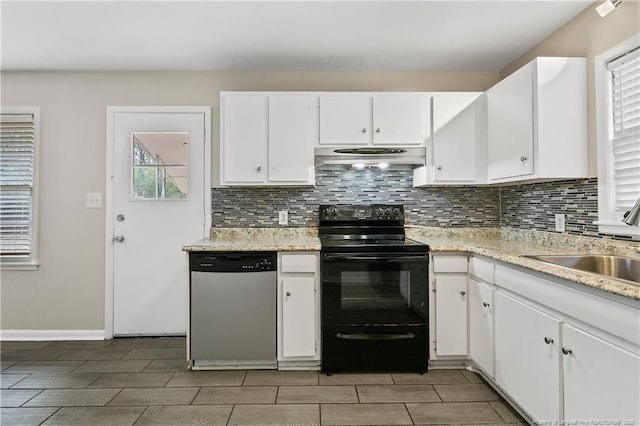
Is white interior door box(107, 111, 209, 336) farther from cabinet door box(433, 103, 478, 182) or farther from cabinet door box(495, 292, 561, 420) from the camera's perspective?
cabinet door box(495, 292, 561, 420)

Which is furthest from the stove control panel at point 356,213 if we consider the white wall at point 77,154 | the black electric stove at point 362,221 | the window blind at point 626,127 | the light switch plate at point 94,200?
the light switch plate at point 94,200

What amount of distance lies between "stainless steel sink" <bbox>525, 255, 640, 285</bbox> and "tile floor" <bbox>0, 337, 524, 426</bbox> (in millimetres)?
852

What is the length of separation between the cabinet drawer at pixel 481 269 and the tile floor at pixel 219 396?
0.67m

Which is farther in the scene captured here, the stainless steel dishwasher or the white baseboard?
the white baseboard

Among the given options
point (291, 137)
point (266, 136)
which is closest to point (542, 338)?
point (291, 137)

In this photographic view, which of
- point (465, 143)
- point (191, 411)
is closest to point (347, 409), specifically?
point (191, 411)

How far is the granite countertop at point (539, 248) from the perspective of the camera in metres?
1.37

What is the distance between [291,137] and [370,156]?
62 cm

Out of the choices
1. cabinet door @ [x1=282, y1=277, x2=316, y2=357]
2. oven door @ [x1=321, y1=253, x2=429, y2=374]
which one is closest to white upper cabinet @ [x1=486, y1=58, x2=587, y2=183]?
oven door @ [x1=321, y1=253, x2=429, y2=374]

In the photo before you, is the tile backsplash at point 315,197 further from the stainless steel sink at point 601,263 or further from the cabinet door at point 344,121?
the stainless steel sink at point 601,263

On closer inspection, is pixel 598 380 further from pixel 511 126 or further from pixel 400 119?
pixel 400 119

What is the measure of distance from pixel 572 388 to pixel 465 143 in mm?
1875

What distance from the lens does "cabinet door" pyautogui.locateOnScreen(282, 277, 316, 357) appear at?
2.58 metres

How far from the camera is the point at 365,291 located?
2.55 meters
